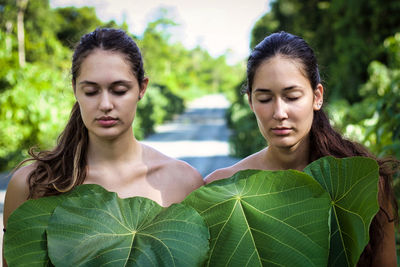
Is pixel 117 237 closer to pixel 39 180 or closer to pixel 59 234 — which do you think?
pixel 59 234

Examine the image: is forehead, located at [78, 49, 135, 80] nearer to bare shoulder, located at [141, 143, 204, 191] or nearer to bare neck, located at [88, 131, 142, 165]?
bare neck, located at [88, 131, 142, 165]

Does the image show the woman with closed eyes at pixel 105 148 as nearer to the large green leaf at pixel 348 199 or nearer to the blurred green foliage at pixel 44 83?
the blurred green foliage at pixel 44 83

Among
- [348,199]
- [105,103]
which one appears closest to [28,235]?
[105,103]

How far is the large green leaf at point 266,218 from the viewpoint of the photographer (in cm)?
91

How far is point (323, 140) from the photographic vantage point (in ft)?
4.74

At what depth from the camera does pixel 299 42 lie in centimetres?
144

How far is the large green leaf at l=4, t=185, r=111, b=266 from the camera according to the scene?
0.93 meters

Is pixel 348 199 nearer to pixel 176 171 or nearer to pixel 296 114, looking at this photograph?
pixel 296 114

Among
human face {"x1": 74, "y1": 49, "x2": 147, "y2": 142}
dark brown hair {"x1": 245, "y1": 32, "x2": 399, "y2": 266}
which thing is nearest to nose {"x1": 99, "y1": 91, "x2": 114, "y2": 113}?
human face {"x1": 74, "y1": 49, "x2": 147, "y2": 142}

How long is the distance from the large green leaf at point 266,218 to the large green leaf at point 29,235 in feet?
1.10

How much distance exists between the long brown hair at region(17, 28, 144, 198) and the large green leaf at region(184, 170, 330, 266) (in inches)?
21.2

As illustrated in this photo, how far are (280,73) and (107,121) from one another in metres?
0.54

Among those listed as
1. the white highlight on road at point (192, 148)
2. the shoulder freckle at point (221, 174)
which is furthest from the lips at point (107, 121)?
the white highlight on road at point (192, 148)

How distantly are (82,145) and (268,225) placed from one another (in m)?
0.79
